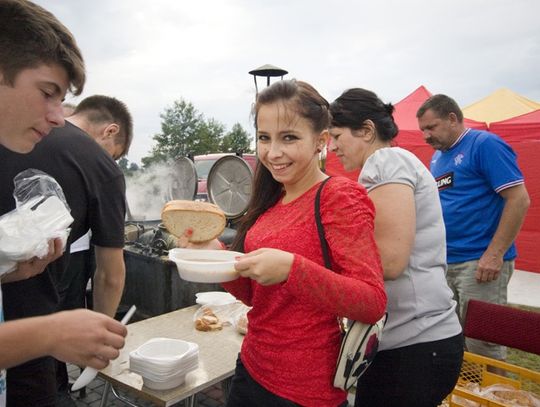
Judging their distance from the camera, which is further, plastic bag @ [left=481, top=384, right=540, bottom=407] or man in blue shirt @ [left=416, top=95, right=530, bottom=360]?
man in blue shirt @ [left=416, top=95, right=530, bottom=360]

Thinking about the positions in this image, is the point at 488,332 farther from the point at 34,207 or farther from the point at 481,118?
the point at 481,118

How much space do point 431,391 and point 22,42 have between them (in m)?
1.88

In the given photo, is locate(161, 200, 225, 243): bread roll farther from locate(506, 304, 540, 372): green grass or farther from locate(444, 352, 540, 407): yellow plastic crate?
locate(506, 304, 540, 372): green grass

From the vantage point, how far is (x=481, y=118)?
9.03m

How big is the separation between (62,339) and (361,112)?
59.1 inches

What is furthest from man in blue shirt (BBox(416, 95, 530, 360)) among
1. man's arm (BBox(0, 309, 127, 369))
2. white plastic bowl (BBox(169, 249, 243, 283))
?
man's arm (BBox(0, 309, 127, 369))

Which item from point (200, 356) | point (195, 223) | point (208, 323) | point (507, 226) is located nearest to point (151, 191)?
point (208, 323)

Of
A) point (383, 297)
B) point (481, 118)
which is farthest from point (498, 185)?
point (481, 118)

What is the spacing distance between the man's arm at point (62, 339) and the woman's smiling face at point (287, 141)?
0.78m

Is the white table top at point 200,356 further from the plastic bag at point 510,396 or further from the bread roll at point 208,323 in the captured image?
the plastic bag at point 510,396

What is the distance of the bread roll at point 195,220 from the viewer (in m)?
1.76

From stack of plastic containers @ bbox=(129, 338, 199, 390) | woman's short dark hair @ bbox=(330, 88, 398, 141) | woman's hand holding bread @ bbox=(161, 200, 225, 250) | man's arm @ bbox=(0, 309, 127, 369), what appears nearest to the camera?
man's arm @ bbox=(0, 309, 127, 369)

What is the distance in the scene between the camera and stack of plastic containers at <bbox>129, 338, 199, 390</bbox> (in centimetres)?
199

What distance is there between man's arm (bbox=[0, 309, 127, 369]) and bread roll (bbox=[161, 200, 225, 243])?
2.49ft
